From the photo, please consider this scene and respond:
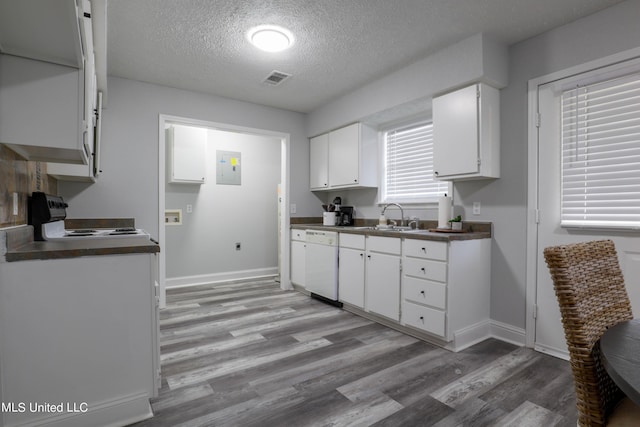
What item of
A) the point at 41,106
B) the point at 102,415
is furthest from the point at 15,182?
the point at 102,415

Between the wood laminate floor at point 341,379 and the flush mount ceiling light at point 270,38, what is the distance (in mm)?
2388

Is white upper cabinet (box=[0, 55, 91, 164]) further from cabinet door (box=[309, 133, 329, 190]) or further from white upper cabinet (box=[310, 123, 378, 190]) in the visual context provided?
cabinet door (box=[309, 133, 329, 190])

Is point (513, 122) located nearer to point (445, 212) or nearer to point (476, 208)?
point (476, 208)

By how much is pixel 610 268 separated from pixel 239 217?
4564 mm

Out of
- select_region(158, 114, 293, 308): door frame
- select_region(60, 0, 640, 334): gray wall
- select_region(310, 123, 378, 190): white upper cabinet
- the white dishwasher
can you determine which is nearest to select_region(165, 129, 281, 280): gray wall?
select_region(158, 114, 293, 308): door frame

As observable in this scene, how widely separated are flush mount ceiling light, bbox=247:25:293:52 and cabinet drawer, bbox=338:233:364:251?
1.86 m

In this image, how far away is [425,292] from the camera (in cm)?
265

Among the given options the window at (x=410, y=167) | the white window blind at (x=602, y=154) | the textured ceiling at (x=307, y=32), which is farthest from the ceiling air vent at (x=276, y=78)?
the white window blind at (x=602, y=154)

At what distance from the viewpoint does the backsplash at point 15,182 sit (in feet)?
5.21

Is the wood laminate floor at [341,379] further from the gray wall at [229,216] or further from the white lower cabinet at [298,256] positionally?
the gray wall at [229,216]

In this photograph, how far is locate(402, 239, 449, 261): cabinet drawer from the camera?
8.29 ft

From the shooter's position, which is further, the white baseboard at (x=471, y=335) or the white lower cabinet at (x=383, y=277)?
the white lower cabinet at (x=383, y=277)

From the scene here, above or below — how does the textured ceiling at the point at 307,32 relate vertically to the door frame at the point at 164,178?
above

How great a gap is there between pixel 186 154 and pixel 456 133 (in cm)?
333
